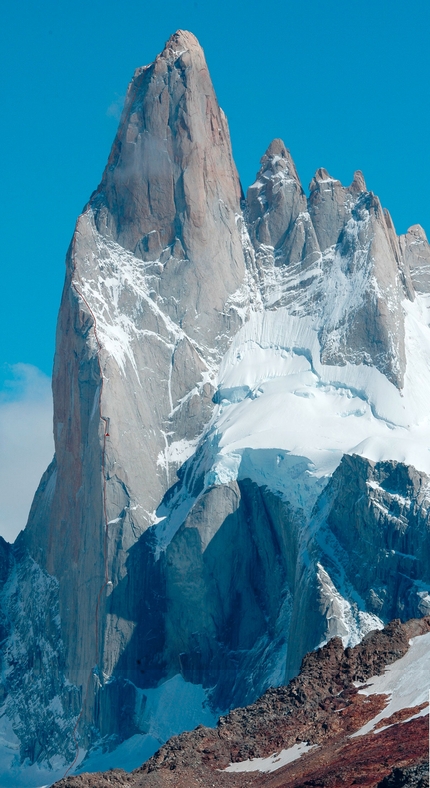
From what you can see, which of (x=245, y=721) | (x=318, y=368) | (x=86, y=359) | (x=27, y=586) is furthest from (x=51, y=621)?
(x=245, y=721)

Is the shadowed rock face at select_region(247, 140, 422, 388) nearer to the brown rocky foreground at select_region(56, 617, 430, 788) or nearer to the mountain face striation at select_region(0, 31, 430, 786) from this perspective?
the mountain face striation at select_region(0, 31, 430, 786)

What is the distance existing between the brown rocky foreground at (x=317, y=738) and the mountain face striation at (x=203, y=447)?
1897 cm

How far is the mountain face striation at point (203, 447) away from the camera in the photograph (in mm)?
92000

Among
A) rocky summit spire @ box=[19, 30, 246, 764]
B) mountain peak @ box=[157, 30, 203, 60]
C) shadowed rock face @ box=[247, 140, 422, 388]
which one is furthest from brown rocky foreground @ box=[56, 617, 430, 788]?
mountain peak @ box=[157, 30, 203, 60]

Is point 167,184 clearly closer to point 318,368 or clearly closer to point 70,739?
point 318,368

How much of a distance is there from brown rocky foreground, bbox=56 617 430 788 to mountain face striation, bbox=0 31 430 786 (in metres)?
19.0

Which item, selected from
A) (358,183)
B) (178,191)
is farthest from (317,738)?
(358,183)

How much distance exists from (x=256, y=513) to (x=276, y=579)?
3.97 metres

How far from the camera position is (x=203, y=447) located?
336 ft

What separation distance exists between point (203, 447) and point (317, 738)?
1703 inches

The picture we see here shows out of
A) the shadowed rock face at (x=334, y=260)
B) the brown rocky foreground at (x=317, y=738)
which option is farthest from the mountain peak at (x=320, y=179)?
the brown rocky foreground at (x=317, y=738)

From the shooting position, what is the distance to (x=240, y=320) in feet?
358

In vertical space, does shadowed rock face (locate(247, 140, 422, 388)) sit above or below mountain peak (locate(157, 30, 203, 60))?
below

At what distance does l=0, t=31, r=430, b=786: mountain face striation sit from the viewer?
92000 millimetres
